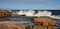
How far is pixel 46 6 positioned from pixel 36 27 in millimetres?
577

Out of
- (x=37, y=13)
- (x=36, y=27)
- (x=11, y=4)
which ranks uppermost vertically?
(x=11, y=4)

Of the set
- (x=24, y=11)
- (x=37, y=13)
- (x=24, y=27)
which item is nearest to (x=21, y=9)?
(x=24, y=11)

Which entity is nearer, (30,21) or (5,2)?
(30,21)

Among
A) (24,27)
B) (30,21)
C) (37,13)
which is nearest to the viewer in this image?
(24,27)

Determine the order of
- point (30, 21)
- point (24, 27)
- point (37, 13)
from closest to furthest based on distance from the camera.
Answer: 1. point (24, 27)
2. point (30, 21)
3. point (37, 13)

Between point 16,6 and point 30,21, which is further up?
point 16,6

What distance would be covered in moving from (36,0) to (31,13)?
8.4 inches

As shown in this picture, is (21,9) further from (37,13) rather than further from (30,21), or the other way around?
(30,21)

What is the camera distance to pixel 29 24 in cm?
163

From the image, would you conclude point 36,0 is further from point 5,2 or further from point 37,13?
point 5,2

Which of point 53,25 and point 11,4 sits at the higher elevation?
point 11,4

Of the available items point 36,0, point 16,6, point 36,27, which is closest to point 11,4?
point 16,6

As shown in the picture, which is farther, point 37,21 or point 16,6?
point 16,6

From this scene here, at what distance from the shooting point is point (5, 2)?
6.61 ft
